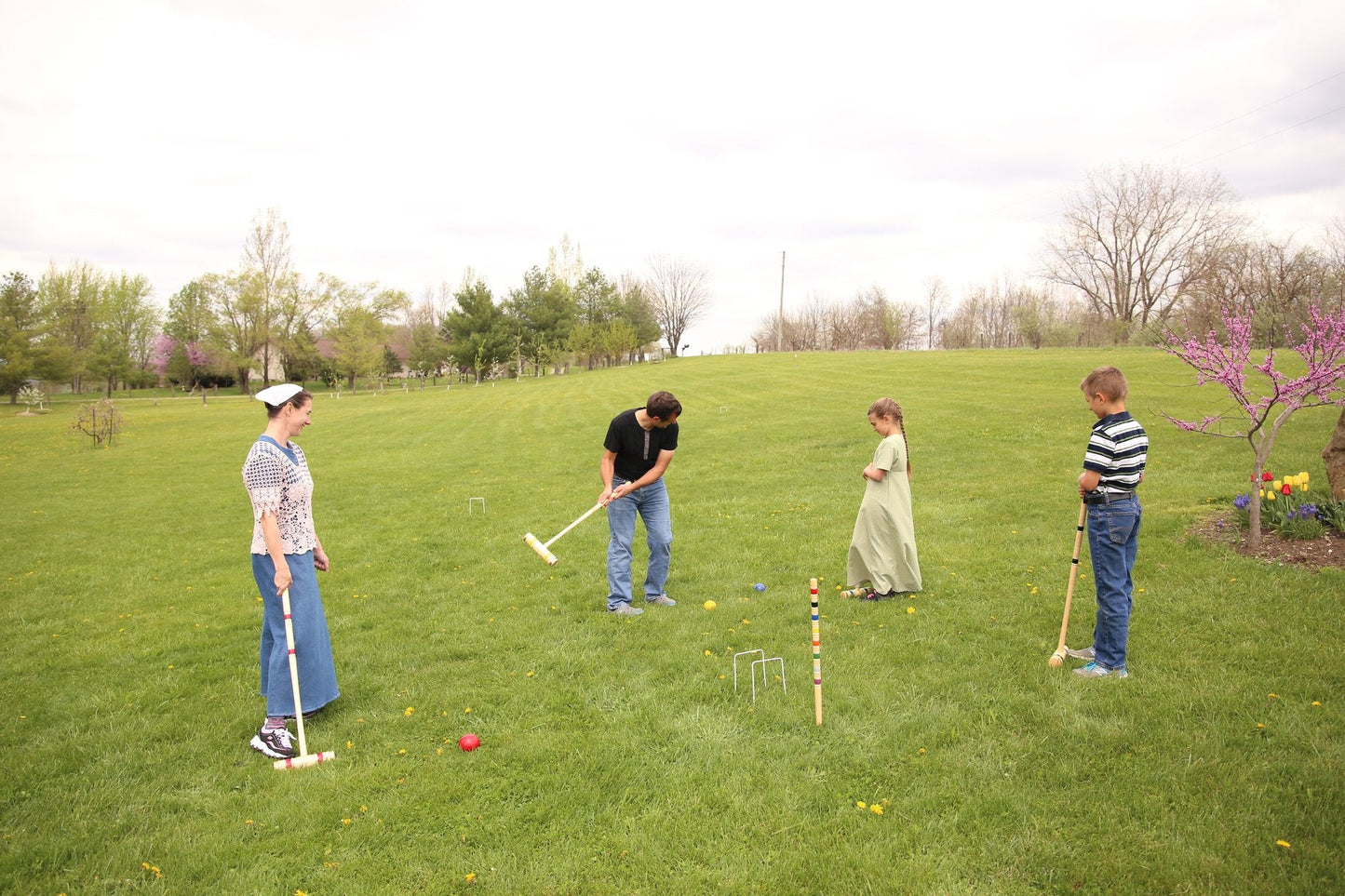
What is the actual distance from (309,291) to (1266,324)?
6711 centimetres

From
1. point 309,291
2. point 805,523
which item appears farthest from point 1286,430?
point 309,291

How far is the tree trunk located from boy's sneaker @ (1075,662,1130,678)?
4.99 meters

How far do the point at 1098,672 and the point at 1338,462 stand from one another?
209 inches

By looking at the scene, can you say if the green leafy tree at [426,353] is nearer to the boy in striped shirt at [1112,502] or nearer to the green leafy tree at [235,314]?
the green leafy tree at [235,314]

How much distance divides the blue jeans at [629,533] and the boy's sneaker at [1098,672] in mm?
3815

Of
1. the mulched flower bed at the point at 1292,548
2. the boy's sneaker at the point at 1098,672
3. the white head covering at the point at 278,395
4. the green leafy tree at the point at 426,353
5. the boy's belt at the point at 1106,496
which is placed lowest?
the boy's sneaker at the point at 1098,672

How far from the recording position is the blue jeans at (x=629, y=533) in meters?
7.54

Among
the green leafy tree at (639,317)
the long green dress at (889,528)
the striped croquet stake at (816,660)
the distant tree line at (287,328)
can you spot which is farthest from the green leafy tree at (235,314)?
the striped croquet stake at (816,660)

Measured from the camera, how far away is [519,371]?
6756 centimetres

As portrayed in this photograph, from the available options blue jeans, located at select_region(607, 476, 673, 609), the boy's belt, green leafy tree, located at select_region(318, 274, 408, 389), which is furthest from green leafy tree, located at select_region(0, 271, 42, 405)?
the boy's belt

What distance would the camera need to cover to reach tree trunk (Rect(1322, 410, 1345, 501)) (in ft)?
26.9

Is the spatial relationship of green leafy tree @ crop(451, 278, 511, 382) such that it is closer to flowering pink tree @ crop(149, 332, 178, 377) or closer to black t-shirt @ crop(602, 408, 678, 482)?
flowering pink tree @ crop(149, 332, 178, 377)

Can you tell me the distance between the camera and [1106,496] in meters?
5.41

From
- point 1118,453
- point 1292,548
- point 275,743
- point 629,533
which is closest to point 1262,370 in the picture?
point 1292,548
